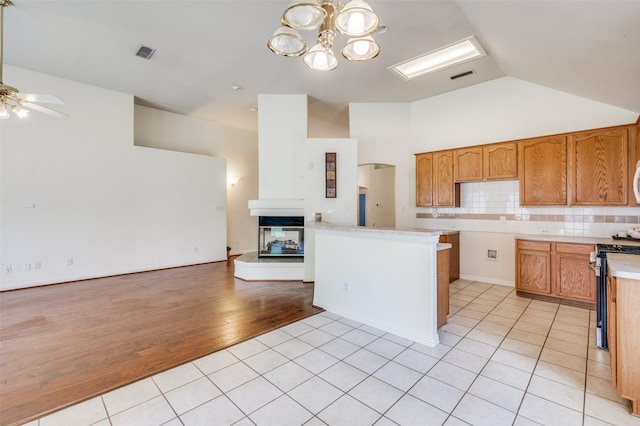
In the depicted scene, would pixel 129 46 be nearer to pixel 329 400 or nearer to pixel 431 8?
pixel 431 8

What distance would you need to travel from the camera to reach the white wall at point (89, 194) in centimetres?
445

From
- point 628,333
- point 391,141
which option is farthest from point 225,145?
point 628,333

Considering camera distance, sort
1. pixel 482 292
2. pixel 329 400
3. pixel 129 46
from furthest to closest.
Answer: pixel 482 292, pixel 129 46, pixel 329 400

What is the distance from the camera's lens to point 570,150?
3.98 metres

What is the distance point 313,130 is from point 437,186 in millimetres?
4135

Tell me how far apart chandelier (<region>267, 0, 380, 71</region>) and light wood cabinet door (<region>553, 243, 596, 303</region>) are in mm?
3625

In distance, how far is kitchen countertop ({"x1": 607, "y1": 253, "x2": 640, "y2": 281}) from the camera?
5.71 feet

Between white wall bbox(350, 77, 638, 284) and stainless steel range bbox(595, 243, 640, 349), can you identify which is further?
white wall bbox(350, 77, 638, 284)

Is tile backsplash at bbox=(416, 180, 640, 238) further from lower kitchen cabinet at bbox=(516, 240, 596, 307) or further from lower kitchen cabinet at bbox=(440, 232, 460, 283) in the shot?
lower kitchen cabinet at bbox=(516, 240, 596, 307)

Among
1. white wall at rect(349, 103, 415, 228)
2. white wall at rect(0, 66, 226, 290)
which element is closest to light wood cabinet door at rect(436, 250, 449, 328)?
white wall at rect(349, 103, 415, 228)

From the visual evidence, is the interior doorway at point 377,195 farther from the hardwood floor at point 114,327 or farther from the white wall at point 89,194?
the white wall at point 89,194

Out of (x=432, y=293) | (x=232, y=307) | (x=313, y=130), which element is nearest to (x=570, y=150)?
(x=432, y=293)

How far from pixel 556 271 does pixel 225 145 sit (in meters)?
7.17

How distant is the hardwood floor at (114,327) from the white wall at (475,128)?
2.91 metres
